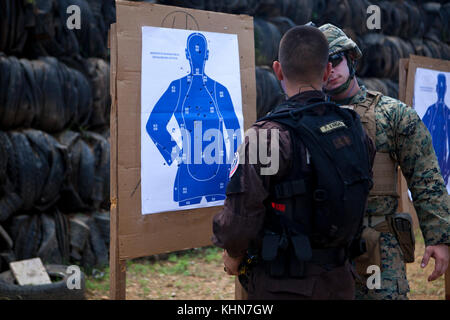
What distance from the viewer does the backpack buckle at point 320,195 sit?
1.50 metres

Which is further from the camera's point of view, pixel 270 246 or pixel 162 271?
pixel 162 271

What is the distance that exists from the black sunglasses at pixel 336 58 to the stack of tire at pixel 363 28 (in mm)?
3578

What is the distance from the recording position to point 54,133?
4.63m

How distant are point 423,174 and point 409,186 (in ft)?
0.28

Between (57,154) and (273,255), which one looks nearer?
(273,255)

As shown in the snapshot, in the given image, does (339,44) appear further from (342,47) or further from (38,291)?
(38,291)
